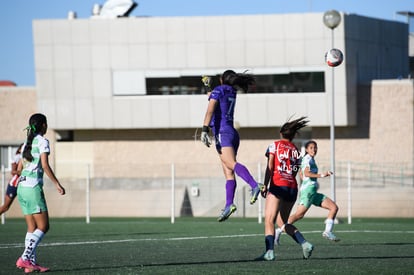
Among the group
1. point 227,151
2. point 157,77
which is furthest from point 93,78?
point 227,151

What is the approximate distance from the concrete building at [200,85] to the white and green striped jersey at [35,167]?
41265mm

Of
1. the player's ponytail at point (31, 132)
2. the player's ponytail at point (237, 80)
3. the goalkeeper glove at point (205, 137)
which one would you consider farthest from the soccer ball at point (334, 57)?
the player's ponytail at point (31, 132)

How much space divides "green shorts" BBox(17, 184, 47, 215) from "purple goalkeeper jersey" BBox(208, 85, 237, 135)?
2517mm

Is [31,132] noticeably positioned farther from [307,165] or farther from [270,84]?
[270,84]

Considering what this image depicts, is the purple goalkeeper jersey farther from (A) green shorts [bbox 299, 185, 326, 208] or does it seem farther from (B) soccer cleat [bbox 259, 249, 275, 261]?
(A) green shorts [bbox 299, 185, 326, 208]

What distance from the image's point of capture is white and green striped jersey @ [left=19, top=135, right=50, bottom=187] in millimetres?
12266

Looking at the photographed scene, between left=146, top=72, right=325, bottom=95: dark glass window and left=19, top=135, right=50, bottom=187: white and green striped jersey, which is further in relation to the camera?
left=146, top=72, right=325, bottom=95: dark glass window

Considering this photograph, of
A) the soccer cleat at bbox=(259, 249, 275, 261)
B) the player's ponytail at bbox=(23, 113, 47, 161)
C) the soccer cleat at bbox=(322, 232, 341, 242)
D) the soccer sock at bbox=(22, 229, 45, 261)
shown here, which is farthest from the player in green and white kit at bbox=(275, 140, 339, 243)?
→ the player's ponytail at bbox=(23, 113, 47, 161)

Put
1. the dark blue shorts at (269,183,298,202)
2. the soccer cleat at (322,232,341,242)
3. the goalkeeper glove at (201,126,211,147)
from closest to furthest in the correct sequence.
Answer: the goalkeeper glove at (201,126,211,147), the dark blue shorts at (269,183,298,202), the soccer cleat at (322,232,341,242)

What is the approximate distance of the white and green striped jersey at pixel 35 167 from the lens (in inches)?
483

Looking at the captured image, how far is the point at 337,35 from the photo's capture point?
53.3 metres

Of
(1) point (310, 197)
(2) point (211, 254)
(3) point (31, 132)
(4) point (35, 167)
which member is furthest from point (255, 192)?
(1) point (310, 197)

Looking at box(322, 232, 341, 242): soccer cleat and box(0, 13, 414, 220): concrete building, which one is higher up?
box(0, 13, 414, 220): concrete building

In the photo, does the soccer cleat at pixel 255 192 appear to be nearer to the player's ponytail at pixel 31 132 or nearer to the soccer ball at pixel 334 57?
the player's ponytail at pixel 31 132
